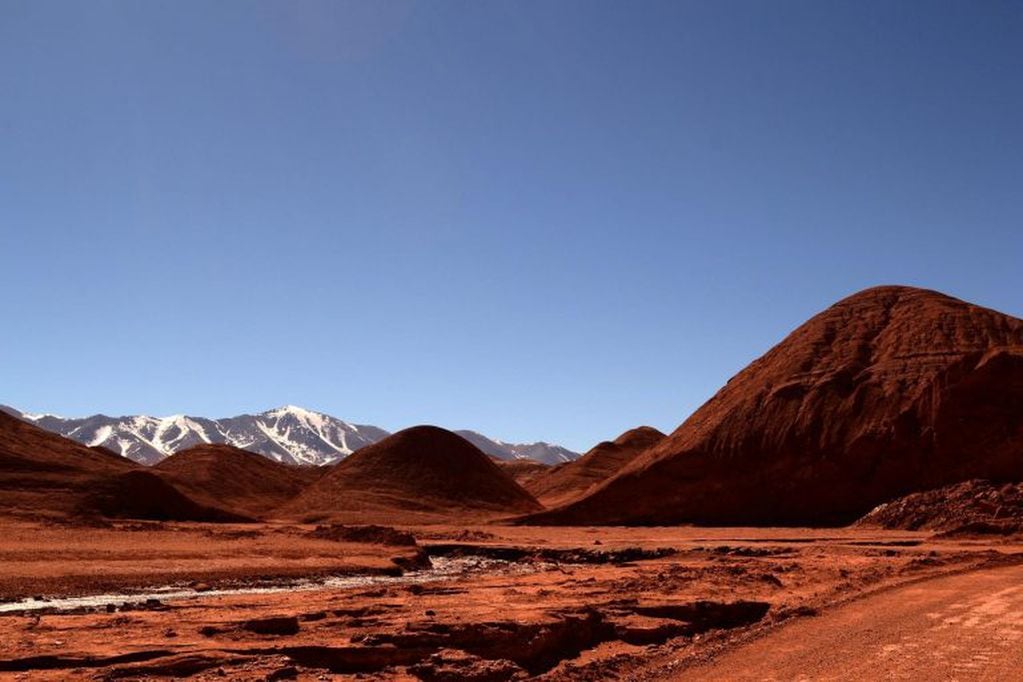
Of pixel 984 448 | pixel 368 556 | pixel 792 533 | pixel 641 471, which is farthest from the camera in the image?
pixel 641 471

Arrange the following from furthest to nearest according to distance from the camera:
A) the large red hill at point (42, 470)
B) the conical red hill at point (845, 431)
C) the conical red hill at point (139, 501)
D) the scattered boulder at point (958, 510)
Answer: the conical red hill at point (139, 501) → the conical red hill at point (845, 431) → the large red hill at point (42, 470) → the scattered boulder at point (958, 510)

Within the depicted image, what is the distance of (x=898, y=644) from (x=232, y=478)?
3235 inches

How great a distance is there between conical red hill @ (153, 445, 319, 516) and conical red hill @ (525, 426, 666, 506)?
27.2 m

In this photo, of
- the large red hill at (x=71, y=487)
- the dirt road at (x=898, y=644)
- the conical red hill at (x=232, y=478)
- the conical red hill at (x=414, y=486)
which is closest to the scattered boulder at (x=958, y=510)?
the dirt road at (x=898, y=644)

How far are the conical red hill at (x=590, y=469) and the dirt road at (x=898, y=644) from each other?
225 ft

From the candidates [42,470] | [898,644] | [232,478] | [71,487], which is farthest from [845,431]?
[232,478]

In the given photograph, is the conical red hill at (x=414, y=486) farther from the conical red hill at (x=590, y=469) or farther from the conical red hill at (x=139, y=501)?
the conical red hill at (x=139, y=501)

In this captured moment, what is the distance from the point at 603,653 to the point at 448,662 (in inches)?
132

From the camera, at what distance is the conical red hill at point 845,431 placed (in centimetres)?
4944

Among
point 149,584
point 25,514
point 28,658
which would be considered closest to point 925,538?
point 149,584

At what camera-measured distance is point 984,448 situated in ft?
157

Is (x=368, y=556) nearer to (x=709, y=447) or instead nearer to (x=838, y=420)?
(x=709, y=447)

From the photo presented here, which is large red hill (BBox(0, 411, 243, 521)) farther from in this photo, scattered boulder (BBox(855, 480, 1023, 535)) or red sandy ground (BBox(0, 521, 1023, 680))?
scattered boulder (BBox(855, 480, 1023, 535))

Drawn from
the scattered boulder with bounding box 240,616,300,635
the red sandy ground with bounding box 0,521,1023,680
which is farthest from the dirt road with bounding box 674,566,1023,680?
the scattered boulder with bounding box 240,616,300,635
